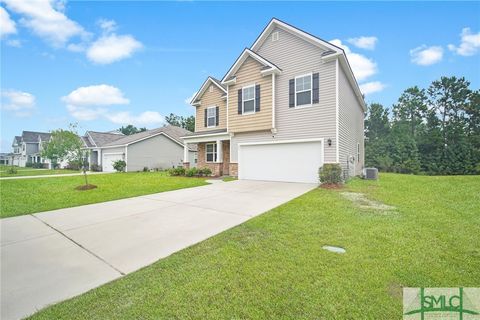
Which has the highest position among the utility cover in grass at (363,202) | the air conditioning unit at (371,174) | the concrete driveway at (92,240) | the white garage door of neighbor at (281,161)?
the white garage door of neighbor at (281,161)

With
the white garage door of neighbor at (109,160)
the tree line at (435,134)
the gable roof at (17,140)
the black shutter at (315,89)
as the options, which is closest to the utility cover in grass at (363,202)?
the black shutter at (315,89)

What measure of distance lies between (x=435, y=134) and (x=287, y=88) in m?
30.3

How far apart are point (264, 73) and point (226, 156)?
6.78 meters

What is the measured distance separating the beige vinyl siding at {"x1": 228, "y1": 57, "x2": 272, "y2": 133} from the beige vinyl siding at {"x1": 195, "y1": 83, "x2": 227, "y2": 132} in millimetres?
2444

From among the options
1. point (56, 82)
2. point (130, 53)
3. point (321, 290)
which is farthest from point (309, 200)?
point (56, 82)

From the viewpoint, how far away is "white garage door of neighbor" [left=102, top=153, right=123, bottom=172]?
2501 cm

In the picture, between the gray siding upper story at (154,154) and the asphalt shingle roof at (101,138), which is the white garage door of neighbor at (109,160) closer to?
the gray siding upper story at (154,154)

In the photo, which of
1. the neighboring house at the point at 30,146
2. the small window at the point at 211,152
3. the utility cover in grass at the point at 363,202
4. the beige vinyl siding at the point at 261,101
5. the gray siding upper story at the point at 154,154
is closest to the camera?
the utility cover in grass at the point at 363,202

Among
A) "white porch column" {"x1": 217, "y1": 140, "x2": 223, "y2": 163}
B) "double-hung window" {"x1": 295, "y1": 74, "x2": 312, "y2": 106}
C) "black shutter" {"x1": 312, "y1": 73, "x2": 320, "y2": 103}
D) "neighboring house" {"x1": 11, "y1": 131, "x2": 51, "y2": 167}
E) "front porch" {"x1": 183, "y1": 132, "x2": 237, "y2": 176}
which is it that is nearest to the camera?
"black shutter" {"x1": 312, "y1": 73, "x2": 320, "y2": 103}

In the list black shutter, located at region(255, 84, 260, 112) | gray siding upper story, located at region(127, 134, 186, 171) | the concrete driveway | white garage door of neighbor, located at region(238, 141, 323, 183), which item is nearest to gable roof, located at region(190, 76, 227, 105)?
black shutter, located at region(255, 84, 260, 112)

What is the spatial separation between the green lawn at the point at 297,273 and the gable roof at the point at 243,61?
9.53 metres

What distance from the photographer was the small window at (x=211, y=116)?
17195 mm

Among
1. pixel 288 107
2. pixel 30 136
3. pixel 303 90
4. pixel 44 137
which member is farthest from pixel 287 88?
pixel 30 136

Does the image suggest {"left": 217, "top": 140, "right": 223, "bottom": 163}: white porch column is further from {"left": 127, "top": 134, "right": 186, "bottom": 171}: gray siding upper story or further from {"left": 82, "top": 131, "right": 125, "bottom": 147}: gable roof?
{"left": 82, "top": 131, "right": 125, "bottom": 147}: gable roof
